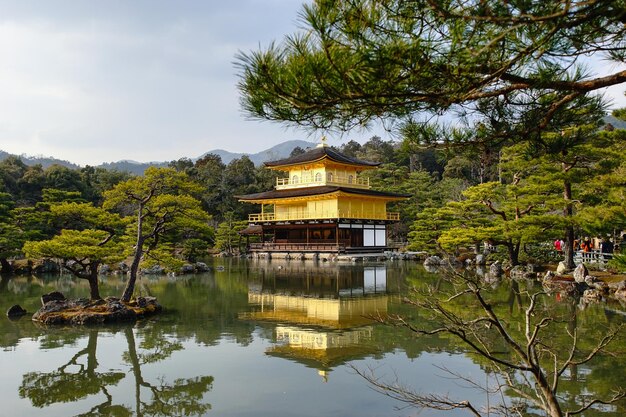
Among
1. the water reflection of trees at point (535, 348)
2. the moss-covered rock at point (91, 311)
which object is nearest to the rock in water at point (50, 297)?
the moss-covered rock at point (91, 311)

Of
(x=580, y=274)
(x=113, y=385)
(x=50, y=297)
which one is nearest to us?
(x=113, y=385)

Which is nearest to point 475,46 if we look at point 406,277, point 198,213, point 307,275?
point 198,213

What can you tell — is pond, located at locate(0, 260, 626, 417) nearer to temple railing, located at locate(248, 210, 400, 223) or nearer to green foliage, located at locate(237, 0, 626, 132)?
green foliage, located at locate(237, 0, 626, 132)

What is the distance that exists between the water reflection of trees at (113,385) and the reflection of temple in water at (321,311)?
1596 millimetres

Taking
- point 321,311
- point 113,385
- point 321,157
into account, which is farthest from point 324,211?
point 113,385

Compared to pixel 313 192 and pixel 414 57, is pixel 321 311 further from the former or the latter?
pixel 313 192

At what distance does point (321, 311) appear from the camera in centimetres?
1073

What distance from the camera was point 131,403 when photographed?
5.35 m

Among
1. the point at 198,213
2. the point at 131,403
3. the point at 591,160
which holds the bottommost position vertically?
the point at 131,403

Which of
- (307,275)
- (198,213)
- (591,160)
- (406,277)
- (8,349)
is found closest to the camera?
(8,349)

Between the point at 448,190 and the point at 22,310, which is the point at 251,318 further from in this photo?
the point at 448,190

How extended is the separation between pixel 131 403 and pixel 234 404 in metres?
1.12

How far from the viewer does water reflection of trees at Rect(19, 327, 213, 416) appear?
5203mm

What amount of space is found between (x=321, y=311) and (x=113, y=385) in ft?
17.8
